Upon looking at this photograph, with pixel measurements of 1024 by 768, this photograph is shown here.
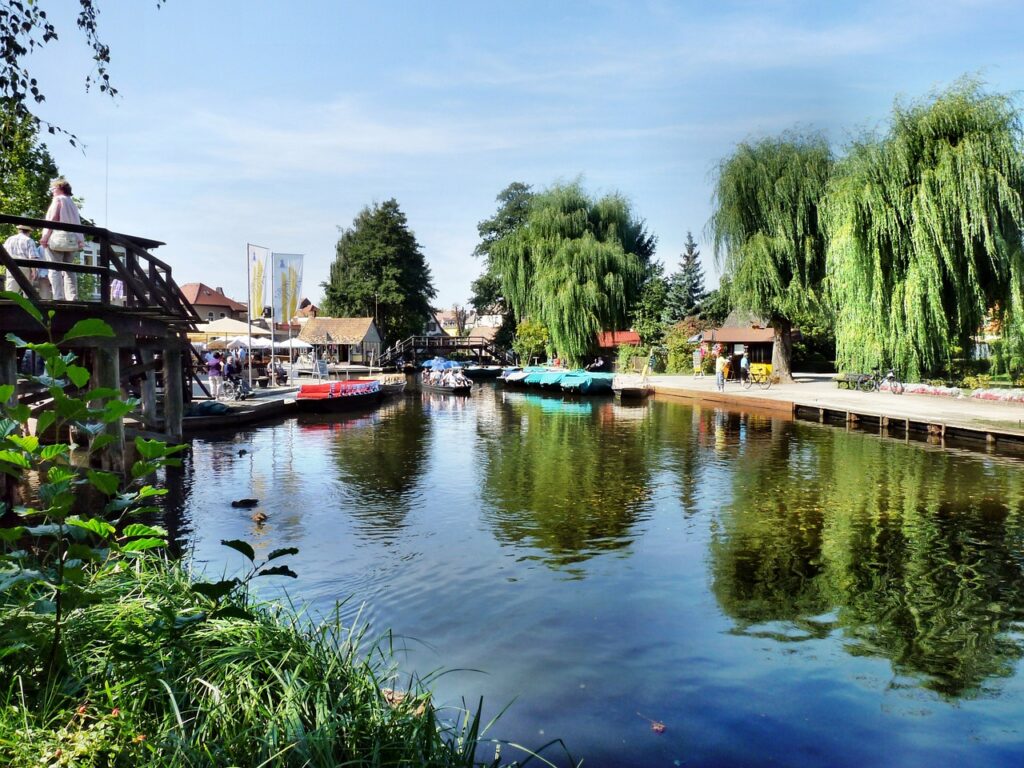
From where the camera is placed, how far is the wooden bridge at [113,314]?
354 inches

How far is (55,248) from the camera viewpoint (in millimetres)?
9664

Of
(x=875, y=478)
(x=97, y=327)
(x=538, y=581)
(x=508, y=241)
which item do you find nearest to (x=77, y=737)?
(x=97, y=327)

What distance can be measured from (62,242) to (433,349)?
6925 cm

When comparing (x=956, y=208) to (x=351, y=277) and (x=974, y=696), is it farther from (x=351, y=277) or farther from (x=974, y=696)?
(x=351, y=277)

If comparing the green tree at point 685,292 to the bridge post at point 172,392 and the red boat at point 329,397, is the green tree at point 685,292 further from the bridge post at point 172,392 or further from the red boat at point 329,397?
the bridge post at point 172,392

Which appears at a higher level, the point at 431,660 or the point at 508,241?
the point at 508,241

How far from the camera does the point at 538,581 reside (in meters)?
8.84

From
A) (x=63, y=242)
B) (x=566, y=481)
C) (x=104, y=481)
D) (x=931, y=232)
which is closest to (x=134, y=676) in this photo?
(x=104, y=481)

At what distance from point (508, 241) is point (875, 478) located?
39.2 metres

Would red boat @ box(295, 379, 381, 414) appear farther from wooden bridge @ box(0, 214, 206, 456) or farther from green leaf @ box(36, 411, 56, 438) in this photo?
green leaf @ box(36, 411, 56, 438)

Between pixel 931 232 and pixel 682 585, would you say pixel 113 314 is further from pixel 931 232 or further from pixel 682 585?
pixel 931 232

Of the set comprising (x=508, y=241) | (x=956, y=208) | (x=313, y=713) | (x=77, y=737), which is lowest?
(x=313, y=713)

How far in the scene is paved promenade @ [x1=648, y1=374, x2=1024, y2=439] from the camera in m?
19.0

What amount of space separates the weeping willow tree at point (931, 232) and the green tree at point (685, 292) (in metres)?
32.3
